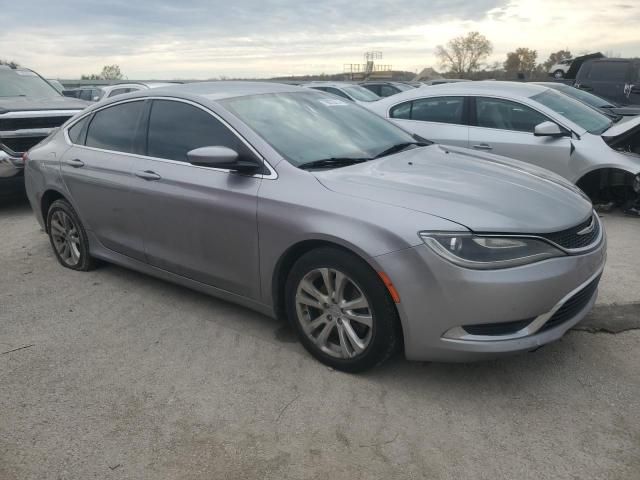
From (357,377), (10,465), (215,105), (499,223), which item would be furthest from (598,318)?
(10,465)

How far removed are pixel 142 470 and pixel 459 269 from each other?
5.77ft

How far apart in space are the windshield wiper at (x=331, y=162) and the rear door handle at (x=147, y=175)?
120 cm

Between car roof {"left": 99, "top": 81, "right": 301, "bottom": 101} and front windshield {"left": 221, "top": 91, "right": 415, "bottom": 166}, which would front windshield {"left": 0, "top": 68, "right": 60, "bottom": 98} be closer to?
car roof {"left": 99, "top": 81, "right": 301, "bottom": 101}

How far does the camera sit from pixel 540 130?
6113 mm

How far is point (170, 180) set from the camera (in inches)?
Result: 153

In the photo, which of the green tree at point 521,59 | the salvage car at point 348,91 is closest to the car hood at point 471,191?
the salvage car at point 348,91

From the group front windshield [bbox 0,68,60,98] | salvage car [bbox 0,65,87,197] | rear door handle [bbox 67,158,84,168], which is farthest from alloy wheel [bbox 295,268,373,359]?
front windshield [bbox 0,68,60,98]

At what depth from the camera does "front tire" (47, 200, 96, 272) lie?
491 centimetres

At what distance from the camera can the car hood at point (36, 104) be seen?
745 cm

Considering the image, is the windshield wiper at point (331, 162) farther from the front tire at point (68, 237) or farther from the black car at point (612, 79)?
the black car at point (612, 79)

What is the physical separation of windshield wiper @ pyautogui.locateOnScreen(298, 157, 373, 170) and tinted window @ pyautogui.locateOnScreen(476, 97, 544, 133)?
3704 mm

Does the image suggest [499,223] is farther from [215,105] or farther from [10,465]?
[10,465]

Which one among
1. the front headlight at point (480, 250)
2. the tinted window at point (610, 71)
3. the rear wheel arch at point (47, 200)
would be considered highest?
the tinted window at point (610, 71)

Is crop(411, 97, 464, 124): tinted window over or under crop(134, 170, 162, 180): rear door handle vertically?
over
